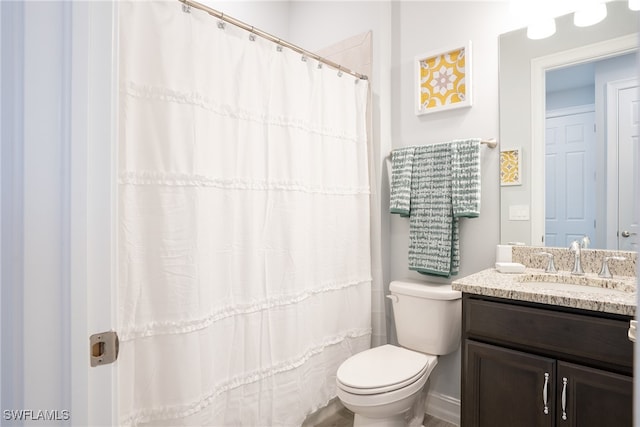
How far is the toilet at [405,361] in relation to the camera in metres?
1.64

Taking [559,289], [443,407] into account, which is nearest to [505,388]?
[559,289]

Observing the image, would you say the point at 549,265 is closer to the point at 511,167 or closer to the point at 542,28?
the point at 511,167

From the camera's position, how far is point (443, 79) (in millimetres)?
2170

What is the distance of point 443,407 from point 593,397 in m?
1.06

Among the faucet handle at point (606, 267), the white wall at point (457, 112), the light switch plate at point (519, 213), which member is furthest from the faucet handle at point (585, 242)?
the white wall at point (457, 112)

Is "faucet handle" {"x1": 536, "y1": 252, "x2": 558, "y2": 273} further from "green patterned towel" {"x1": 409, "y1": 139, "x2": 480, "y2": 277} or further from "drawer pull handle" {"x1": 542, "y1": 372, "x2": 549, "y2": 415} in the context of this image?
"drawer pull handle" {"x1": 542, "y1": 372, "x2": 549, "y2": 415}

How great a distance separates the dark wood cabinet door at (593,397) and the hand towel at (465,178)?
837 mm

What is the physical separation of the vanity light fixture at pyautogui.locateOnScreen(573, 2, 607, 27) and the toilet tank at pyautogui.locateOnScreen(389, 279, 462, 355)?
1.42m

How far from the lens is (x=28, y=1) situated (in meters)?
0.57

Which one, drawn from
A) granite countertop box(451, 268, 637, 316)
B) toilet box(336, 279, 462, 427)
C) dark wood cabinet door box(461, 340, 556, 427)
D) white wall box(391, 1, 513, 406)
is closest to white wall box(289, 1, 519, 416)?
white wall box(391, 1, 513, 406)

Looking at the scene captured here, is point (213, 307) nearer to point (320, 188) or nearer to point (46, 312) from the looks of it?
point (320, 188)

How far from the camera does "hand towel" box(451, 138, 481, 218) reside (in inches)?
76.2

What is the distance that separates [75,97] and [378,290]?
201 cm

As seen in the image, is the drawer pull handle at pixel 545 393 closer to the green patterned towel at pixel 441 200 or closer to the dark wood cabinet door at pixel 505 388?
the dark wood cabinet door at pixel 505 388
